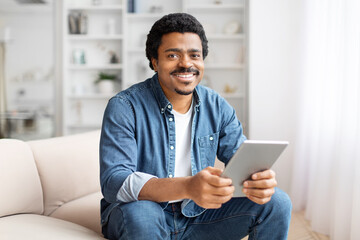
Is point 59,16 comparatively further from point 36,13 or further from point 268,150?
point 268,150

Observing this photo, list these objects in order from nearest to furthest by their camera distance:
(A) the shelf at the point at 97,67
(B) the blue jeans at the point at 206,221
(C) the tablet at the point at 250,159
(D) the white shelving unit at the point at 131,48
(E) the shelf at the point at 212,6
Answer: (C) the tablet at the point at 250,159, (B) the blue jeans at the point at 206,221, (E) the shelf at the point at 212,6, (D) the white shelving unit at the point at 131,48, (A) the shelf at the point at 97,67

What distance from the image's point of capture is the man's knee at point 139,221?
1.08 m

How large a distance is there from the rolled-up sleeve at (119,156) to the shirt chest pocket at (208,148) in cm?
28

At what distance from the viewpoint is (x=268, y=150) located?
3.41 ft

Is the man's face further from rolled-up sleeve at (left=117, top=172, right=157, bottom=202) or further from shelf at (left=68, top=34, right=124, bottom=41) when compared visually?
shelf at (left=68, top=34, right=124, bottom=41)

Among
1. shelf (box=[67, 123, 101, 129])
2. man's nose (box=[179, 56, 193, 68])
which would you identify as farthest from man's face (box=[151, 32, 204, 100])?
shelf (box=[67, 123, 101, 129])

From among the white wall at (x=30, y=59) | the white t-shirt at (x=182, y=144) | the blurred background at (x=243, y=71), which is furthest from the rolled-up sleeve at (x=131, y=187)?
the white wall at (x=30, y=59)

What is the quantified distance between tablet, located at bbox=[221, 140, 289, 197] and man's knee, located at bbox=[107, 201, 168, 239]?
0.81 feet

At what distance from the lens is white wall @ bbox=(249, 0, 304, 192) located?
3.35 metres

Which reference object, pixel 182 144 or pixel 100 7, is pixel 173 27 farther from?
pixel 100 7

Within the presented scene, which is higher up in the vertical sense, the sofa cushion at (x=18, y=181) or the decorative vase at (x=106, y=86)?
the decorative vase at (x=106, y=86)

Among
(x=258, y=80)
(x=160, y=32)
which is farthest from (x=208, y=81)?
(x=160, y=32)

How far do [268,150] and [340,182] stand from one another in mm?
1354

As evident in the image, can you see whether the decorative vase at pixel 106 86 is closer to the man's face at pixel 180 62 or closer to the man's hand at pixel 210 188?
the man's face at pixel 180 62
